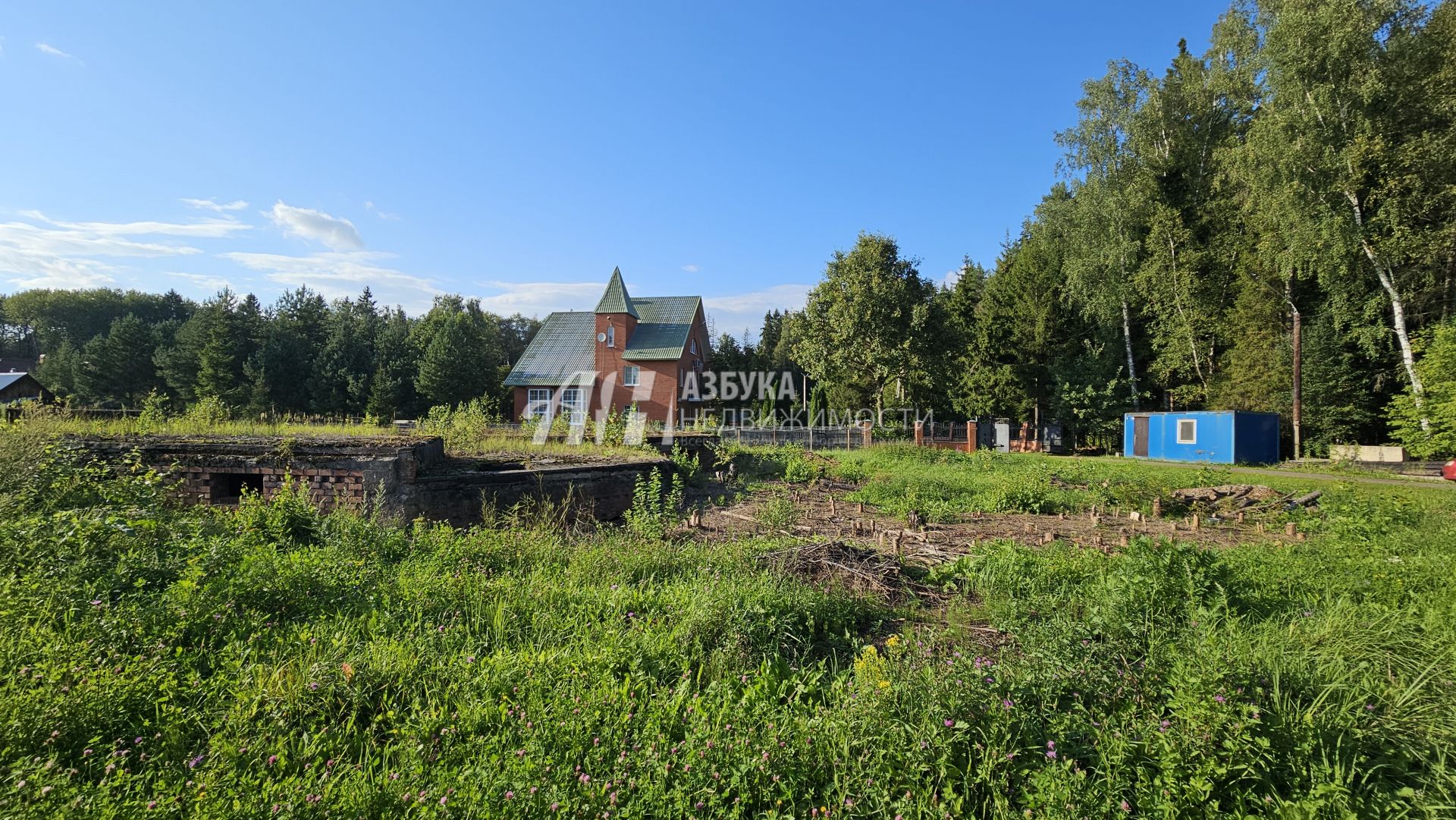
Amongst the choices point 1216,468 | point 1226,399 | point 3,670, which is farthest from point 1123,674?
point 1226,399

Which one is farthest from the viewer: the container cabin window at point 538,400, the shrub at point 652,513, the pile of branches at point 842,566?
the container cabin window at point 538,400

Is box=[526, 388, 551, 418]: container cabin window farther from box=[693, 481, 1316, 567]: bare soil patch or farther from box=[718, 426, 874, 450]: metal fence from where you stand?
box=[693, 481, 1316, 567]: bare soil patch

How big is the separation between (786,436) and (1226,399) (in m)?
18.4

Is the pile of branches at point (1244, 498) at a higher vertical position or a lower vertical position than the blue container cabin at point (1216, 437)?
lower

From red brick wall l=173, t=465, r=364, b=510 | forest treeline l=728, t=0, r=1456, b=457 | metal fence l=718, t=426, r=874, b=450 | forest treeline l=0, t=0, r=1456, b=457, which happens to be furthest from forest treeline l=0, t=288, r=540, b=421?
red brick wall l=173, t=465, r=364, b=510

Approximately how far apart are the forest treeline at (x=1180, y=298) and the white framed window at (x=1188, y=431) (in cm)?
345

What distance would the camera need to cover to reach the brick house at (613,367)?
3350 cm

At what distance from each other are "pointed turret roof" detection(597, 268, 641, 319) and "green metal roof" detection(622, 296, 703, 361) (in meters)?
1.80

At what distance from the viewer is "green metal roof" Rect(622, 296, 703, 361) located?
1332 inches

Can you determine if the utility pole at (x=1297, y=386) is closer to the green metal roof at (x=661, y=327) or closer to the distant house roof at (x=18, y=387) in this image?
the green metal roof at (x=661, y=327)

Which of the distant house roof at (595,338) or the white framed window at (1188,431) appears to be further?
the distant house roof at (595,338)

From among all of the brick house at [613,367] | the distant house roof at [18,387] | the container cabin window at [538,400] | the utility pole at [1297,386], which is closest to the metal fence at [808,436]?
the brick house at [613,367]

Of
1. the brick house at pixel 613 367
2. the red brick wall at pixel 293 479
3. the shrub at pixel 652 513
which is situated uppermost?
the brick house at pixel 613 367

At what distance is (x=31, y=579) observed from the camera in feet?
10.6
